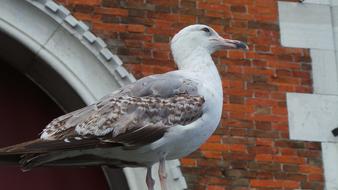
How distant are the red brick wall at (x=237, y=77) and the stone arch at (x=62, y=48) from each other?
0.71 feet

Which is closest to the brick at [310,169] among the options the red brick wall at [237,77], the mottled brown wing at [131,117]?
the red brick wall at [237,77]

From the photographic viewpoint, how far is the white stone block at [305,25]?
711 cm

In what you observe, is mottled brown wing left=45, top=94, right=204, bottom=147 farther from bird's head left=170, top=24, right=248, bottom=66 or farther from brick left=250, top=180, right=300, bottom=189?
brick left=250, top=180, right=300, bottom=189

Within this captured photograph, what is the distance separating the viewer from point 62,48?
6.46 metres

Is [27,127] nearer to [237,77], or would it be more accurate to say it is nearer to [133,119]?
[237,77]

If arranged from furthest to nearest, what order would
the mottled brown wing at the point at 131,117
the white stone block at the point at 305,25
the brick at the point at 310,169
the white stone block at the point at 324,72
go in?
the white stone block at the point at 305,25 → the white stone block at the point at 324,72 → the brick at the point at 310,169 → the mottled brown wing at the point at 131,117

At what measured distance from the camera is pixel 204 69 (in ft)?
14.1

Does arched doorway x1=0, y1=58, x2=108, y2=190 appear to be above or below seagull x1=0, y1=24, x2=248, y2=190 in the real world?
above

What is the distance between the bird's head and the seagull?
0.10 m

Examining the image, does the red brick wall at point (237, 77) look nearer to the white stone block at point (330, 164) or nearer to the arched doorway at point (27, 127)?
the white stone block at point (330, 164)

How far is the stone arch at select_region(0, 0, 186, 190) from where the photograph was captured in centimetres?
641

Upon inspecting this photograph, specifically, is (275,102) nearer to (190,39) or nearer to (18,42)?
(18,42)

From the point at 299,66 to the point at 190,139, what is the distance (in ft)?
10.2

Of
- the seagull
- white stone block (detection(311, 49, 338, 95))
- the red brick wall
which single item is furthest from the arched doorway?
the seagull
